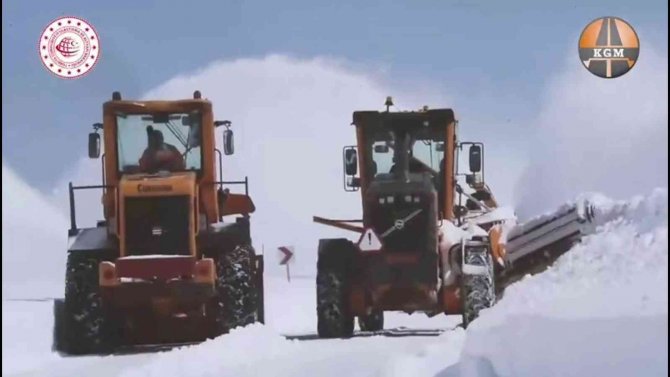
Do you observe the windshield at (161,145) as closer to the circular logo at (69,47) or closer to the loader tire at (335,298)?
the circular logo at (69,47)

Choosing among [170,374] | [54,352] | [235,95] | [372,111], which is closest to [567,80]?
[372,111]

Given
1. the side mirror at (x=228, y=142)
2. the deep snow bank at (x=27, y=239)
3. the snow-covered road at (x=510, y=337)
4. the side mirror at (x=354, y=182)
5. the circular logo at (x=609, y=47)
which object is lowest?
the snow-covered road at (x=510, y=337)

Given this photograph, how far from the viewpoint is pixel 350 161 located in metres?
12.0

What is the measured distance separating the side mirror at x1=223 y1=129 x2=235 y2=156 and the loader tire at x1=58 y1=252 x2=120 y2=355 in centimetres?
120

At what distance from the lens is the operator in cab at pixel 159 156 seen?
1250 centimetres

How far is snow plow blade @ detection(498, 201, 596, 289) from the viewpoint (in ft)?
41.6

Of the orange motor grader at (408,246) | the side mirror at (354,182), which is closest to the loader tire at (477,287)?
the orange motor grader at (408,246)

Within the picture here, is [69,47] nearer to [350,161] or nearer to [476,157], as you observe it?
[350,161]

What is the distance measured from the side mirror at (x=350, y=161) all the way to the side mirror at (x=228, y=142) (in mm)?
773

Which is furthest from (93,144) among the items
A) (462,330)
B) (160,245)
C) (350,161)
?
(462,330)

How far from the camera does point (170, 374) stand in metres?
10.9

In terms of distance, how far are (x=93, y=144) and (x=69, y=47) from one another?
867 mm

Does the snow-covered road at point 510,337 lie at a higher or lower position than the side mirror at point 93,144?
lower

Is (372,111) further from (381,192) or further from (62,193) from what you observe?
(62,193)
